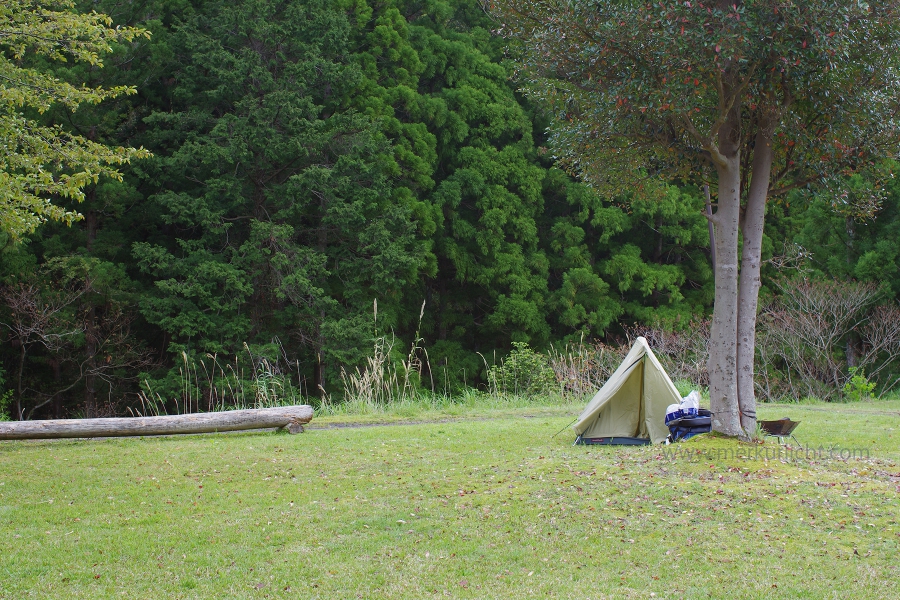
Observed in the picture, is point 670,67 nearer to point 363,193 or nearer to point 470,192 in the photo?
point 363,193

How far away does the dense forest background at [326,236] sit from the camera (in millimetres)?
16578

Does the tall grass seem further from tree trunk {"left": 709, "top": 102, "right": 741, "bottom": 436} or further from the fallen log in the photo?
tree trunk {"left": 709, "top": 102, "right": 741, "bottom": 436}

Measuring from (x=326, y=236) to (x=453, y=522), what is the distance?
47.1ft

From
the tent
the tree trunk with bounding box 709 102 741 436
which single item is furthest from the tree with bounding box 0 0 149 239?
the tree trunk with bounding box 709 102 741 436

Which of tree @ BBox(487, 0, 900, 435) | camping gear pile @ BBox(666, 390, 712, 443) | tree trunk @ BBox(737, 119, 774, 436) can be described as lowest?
camping gear pile @ BBox(666, 390, 712, 443)

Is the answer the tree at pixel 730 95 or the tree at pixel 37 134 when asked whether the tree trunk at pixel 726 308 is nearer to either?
the tree at pixel 730 95

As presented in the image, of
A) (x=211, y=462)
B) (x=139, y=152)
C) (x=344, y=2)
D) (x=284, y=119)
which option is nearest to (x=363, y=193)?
(x=284, y=119)

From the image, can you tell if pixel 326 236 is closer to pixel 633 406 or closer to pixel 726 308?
pixel 633 406

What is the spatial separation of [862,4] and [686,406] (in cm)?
394

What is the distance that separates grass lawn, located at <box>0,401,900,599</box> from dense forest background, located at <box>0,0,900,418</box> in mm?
7299

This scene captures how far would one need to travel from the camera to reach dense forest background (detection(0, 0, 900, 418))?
16.6m

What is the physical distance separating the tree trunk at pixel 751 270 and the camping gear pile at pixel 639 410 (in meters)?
0.44

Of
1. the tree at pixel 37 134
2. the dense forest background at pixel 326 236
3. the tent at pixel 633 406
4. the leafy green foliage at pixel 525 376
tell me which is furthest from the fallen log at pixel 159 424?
the leafy green foliage at pixel 525 376

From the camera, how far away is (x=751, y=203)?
25.2 feet
